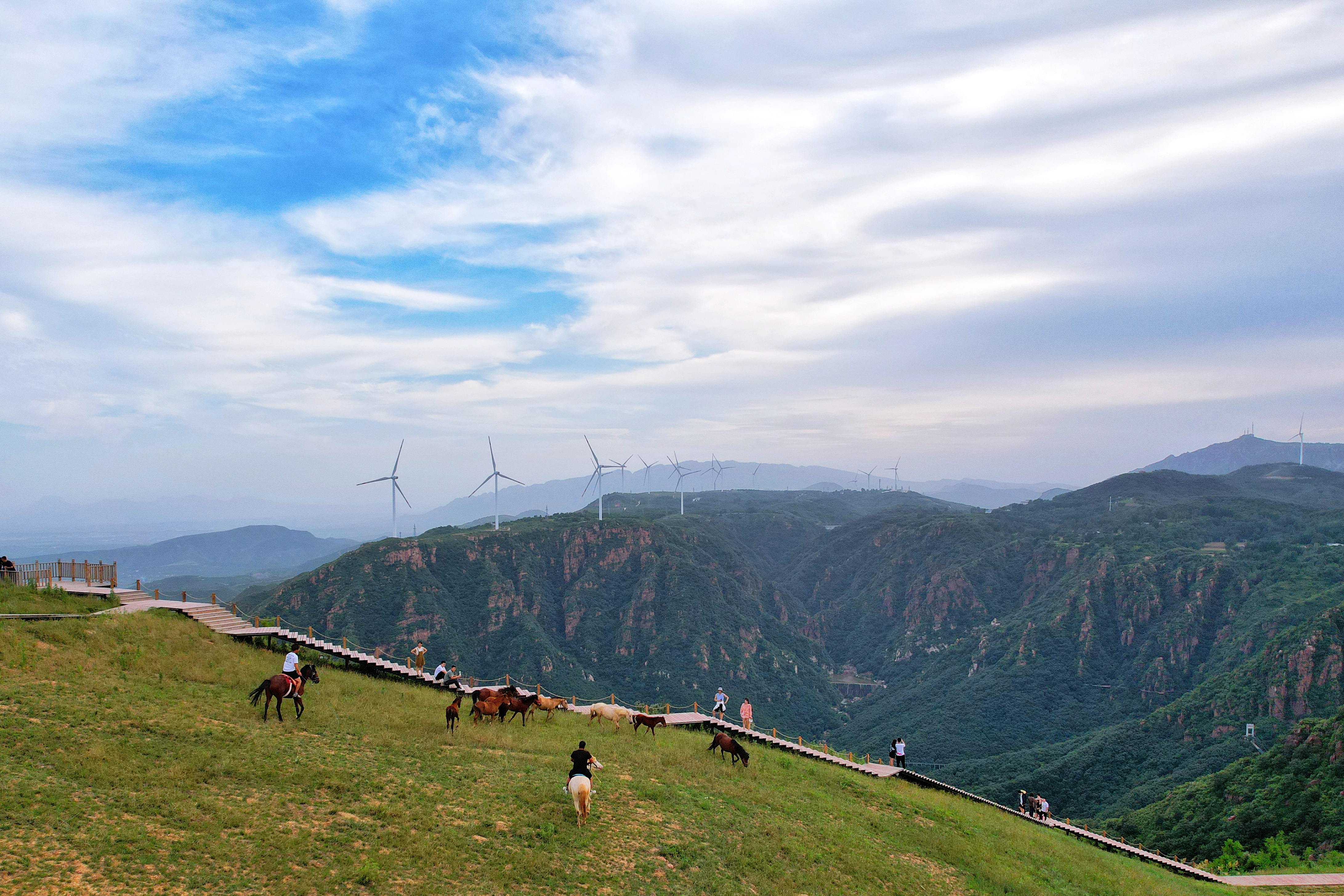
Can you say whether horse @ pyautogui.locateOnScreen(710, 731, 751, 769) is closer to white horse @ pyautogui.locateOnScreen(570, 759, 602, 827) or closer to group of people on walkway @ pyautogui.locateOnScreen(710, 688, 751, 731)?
group of people on walkway @ pyautogui.locateOnScreen(710, 688, 751, 731)

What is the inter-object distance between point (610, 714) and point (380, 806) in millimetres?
18334

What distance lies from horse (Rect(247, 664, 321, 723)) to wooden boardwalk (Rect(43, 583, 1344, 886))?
11118 mm

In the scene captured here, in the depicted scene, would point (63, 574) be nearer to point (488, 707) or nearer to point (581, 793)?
point (488, 707)

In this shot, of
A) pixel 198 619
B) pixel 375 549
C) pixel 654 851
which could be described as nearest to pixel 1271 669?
pixel 654 851

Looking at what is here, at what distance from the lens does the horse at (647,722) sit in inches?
1551

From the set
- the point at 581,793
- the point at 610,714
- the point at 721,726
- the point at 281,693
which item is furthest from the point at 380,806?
the point at 721,726

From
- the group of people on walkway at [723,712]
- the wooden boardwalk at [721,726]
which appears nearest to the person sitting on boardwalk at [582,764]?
the wooden boardwalk at [721,726]

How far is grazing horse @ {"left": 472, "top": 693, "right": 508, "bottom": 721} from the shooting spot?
35.7 metres

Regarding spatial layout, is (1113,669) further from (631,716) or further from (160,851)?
(160,851)

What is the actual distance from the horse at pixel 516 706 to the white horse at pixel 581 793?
13.3 m

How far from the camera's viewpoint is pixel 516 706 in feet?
123

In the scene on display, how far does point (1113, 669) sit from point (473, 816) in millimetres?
192951

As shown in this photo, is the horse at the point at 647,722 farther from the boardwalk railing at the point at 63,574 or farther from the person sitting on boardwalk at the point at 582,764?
the boardwalk railing at the point at 63,574

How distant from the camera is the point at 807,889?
24094mm
